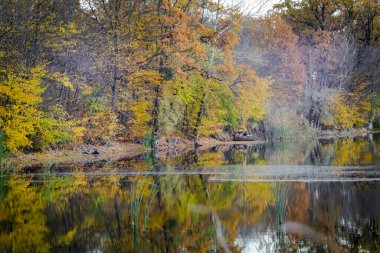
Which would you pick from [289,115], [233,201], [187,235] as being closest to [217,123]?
[289,115]

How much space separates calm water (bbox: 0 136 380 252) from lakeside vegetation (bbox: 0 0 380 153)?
25.9 feet

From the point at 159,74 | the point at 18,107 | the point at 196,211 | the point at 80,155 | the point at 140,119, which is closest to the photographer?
the point at 196,211

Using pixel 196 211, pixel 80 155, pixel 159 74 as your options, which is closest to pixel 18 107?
pixel 80 155

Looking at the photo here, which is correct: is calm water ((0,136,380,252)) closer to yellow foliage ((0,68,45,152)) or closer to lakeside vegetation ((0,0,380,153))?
yellow foliage ((0,68,45,152))

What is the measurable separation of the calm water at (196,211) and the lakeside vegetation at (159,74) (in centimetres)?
789

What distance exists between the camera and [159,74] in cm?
3588

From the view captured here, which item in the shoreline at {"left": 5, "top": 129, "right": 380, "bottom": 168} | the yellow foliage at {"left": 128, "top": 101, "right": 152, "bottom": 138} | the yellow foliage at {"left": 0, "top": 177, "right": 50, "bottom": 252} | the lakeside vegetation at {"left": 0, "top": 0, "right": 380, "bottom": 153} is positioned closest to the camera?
the yellow foliage at {"left": 0, "top": 177, "right": 50, "bottom": 252}

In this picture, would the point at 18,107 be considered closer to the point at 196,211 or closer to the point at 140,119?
the point at 140,119

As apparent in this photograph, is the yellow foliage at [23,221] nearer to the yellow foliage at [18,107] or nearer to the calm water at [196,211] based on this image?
the calm water at [196,211]

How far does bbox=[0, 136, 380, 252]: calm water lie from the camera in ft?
31.6

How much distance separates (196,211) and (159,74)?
942 inches

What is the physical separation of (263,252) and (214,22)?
33441 millimetres

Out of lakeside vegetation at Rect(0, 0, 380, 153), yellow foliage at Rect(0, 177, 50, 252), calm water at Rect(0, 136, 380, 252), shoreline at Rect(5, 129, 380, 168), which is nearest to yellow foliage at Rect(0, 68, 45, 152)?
lakeside vegetation at Rect(0, 0, 380, 153)

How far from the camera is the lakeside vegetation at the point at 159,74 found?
91.6ft
